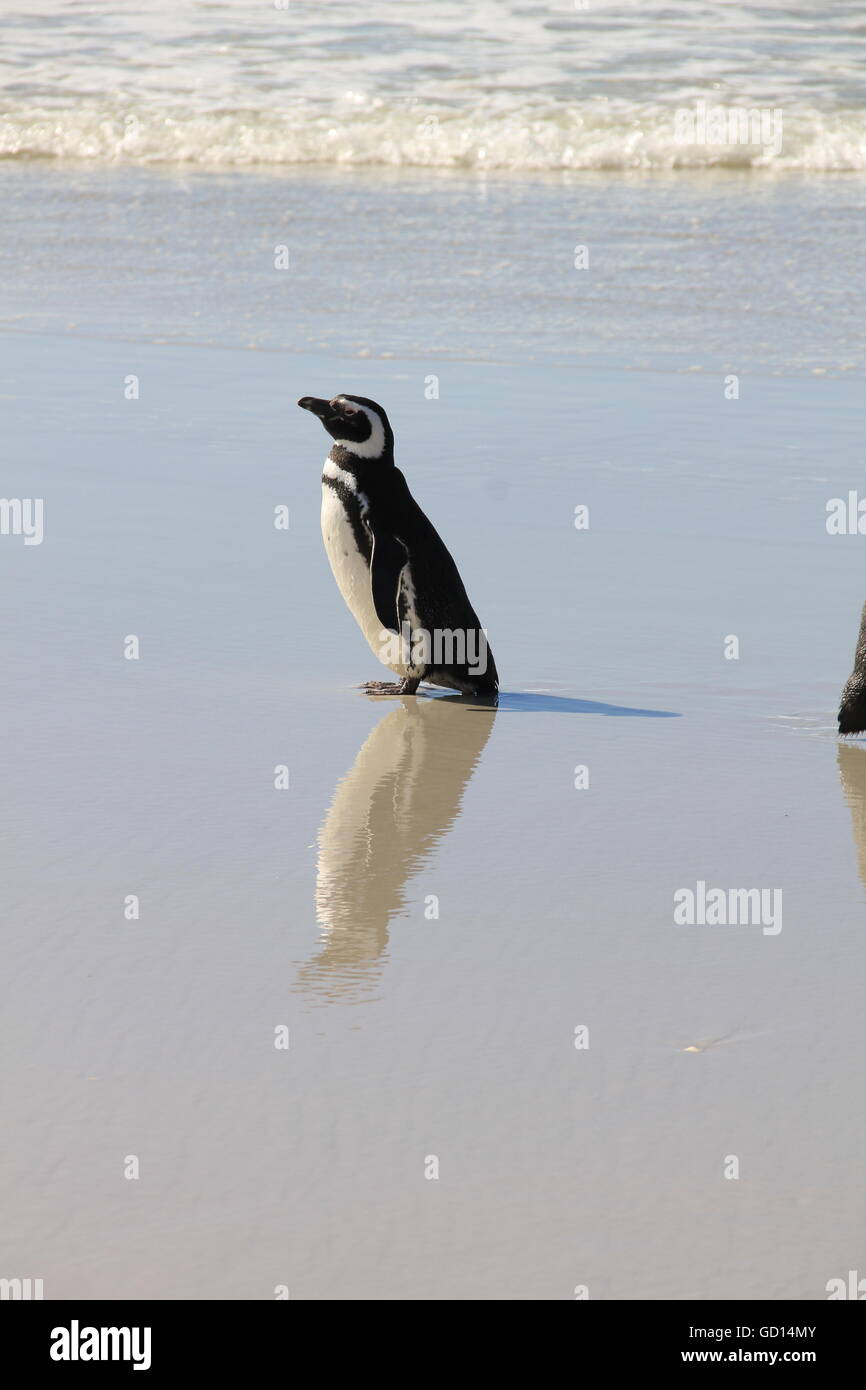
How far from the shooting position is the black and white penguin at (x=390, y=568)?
4.61 meters

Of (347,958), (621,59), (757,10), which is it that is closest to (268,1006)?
(347,958)

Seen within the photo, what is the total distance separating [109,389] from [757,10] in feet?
41.5

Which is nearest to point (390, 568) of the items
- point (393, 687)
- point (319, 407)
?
point (393, 687)

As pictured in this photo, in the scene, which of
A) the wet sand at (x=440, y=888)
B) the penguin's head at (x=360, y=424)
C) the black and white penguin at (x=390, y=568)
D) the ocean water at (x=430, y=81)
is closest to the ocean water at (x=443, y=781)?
the wet sand at (x=440, y=888)

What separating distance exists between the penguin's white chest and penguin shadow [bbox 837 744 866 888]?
3.80 ft

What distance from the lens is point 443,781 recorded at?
400 cm

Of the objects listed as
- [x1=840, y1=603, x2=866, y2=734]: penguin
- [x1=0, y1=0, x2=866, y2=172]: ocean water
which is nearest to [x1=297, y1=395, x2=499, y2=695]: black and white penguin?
[x1=840, y1=603, x2=866, y2=734]: penguin

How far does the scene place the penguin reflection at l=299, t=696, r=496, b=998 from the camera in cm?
303

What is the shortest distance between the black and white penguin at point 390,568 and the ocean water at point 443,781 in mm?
116

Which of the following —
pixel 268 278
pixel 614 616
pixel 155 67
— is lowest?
pixel 614 616

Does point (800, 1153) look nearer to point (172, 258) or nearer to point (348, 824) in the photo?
point (348, 824)

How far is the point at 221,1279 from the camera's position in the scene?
6.86 feet

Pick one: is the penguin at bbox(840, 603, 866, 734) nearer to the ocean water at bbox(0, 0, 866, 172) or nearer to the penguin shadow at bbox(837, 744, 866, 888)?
the penguin shadow at bbox(837, 744, 866, 888)

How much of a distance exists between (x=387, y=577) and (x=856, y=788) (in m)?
1.36
